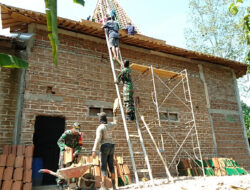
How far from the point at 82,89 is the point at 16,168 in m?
2.84

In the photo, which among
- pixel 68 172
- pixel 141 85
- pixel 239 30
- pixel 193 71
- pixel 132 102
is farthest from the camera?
pixel 239 30

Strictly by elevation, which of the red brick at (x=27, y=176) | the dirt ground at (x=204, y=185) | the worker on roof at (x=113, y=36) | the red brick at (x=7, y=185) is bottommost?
the dirt ground at (x=204, y=185)

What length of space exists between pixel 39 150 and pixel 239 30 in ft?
50.8

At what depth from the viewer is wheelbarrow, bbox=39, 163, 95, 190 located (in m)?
4.07

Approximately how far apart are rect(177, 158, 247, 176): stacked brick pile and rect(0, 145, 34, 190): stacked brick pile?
4.92 metres

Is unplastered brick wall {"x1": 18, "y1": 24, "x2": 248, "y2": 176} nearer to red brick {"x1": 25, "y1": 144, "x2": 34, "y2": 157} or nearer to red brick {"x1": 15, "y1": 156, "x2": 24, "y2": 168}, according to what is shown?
red brick {"x1": 25, "y1": 144, "x2": 34, "y2": 157}

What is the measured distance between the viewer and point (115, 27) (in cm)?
636

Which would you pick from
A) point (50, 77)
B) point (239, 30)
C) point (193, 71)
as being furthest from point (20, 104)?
point (239, 30)

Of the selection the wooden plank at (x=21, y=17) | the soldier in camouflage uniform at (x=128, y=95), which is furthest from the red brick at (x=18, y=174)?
the wooden plank at (x=21, y=17)

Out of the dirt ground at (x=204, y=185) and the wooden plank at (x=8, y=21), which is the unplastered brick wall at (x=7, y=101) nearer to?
the wooden plank at (x=8, y=21)

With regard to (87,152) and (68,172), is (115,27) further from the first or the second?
(68,172)

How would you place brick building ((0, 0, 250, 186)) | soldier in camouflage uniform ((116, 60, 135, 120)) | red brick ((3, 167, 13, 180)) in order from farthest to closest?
brick building ((0, 0, 250, 186))
soldier in camouflage uniform ((116, 60, 135, 120))
red brick ((3, 167, 13, 180))

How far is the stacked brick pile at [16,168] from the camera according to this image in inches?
177

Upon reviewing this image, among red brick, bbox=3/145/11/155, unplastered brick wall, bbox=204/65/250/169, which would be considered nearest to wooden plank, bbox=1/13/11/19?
red brick, bbox=3/145/11/155
